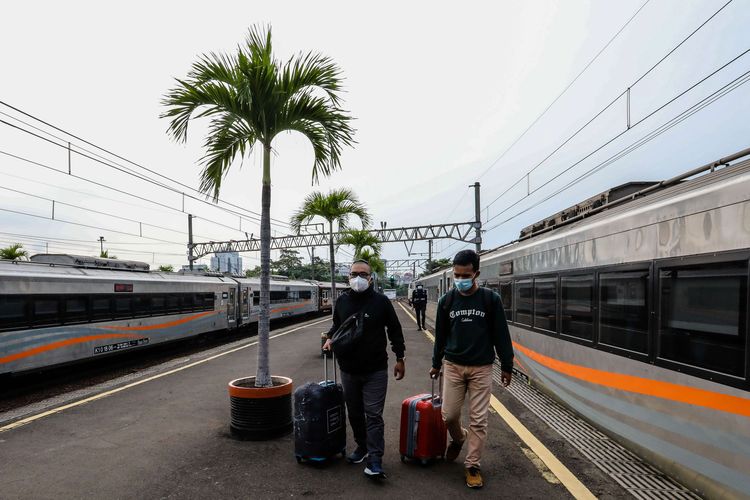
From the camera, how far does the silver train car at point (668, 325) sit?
317 centimetres

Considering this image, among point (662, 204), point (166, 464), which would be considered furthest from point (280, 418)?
point (662, 204)

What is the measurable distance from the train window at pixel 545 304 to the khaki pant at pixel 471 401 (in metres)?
3.04

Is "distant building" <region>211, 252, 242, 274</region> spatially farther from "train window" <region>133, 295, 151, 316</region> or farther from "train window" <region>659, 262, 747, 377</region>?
"train window" <region>659, 262, 747, 377</region>

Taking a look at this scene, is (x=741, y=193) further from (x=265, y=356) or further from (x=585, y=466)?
(x=265, y=356)

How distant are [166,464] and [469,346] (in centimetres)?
309

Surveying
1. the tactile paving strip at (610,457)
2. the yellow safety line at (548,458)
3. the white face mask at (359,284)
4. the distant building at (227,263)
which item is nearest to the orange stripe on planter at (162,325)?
the distant building at (227,263)

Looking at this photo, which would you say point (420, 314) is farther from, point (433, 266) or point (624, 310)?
point (433, 266)

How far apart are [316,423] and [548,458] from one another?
7.30 ft

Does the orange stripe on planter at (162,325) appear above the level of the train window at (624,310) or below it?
below

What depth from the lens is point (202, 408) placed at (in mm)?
6367

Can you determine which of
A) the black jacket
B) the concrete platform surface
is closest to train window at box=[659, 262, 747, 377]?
the concrete platform surface

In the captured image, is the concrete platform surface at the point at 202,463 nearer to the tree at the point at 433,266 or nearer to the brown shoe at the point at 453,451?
the brown shoe at the point at 453,451

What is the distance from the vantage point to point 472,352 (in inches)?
155

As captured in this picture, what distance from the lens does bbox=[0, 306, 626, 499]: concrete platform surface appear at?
3746mm
